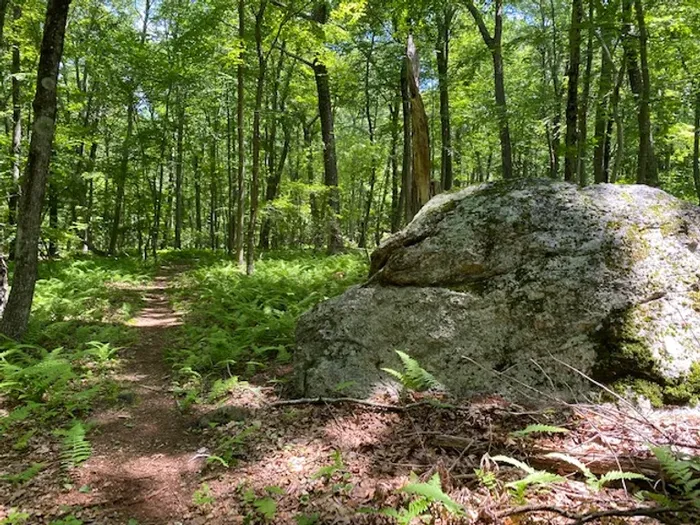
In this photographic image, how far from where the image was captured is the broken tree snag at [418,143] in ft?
28.9

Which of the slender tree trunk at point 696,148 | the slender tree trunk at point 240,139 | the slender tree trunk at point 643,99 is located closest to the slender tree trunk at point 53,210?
the slender tree trunk at point 240,139

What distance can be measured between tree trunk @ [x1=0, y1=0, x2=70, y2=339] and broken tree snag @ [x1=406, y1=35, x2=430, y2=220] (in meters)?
5.97

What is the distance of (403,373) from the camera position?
4688 millimetres

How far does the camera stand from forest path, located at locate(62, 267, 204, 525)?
3609 mm

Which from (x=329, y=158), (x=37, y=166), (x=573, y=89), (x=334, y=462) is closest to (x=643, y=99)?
(x=573, y=89)

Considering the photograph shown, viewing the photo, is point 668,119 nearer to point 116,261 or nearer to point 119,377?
point 119,377

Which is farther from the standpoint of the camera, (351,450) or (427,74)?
(427,74)

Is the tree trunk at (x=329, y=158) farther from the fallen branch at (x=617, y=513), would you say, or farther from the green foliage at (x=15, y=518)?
the fallen branch at (x=617, y=513)

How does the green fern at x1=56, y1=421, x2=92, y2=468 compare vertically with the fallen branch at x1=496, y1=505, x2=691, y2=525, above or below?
below

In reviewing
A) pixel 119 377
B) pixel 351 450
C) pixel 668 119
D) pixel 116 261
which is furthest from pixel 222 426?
pixel 116 261

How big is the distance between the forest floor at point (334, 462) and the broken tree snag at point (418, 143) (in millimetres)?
5005

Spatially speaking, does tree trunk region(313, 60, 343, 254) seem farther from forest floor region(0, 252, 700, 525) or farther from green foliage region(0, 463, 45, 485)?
green foliage region(0, 463, 45, 485)

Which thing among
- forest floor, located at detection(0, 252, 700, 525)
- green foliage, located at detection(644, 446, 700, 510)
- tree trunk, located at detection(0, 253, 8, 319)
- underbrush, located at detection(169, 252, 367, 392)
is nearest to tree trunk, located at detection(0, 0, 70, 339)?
tree trunk, located at detection(0, 253, 8, 319)

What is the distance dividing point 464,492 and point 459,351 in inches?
74.6
